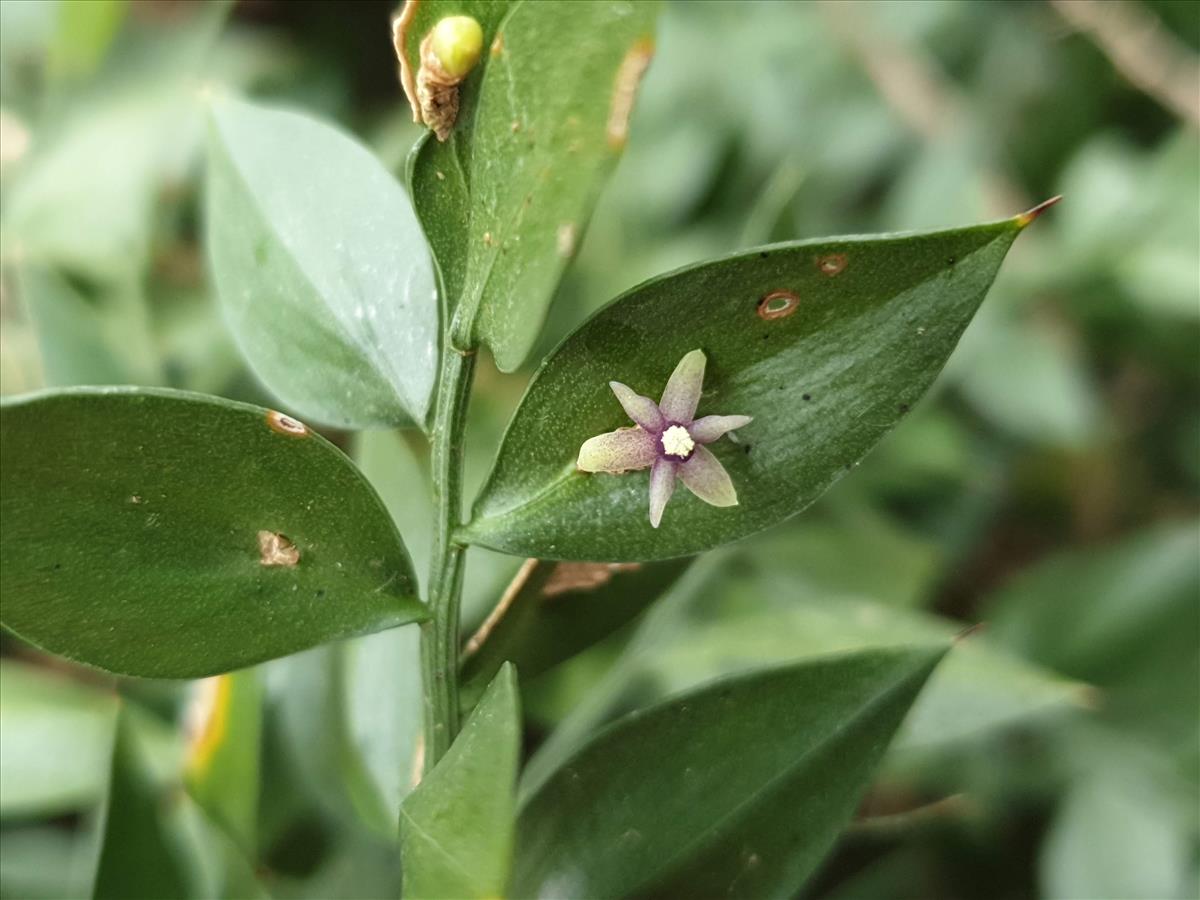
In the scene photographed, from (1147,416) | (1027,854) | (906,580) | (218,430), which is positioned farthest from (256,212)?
(1147,416)

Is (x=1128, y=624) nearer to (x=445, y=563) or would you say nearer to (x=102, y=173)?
(x=445, y=563)

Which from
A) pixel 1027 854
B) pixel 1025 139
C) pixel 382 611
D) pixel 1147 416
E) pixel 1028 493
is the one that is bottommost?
pixel 1027 854

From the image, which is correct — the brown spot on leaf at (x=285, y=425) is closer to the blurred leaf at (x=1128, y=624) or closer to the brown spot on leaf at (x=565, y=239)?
the brown spot on leaf at (x=565, y=239)

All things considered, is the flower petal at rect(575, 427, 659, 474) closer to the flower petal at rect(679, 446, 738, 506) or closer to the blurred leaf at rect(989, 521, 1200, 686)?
the flower petal at rect(679, 446, 738, 506)

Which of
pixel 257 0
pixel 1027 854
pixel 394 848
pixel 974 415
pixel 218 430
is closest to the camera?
pixel 218 430

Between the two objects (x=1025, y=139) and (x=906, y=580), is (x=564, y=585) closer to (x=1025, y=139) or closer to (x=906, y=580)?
(x=906, y=580)

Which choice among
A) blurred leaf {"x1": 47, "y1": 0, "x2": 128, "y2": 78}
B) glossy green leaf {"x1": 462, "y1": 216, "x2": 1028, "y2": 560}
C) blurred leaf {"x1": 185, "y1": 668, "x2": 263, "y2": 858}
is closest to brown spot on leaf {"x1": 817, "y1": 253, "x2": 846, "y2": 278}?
glossy green leaf {"x1": 462, "y1": 216, "x2": 1028, "y2": 560}

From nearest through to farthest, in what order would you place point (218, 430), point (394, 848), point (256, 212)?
point (218, 430) → point (256, 212) → point (394, 848)
